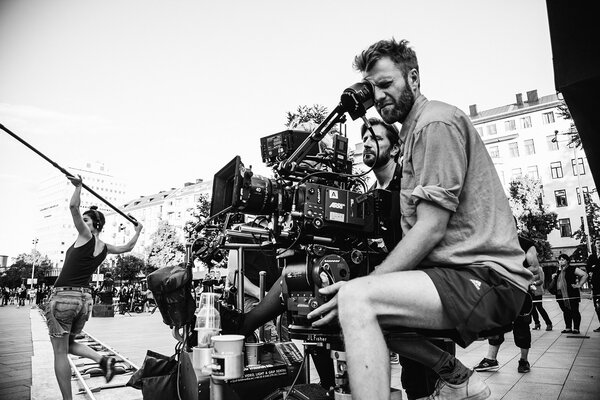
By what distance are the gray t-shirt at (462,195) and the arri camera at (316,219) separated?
1.10ft

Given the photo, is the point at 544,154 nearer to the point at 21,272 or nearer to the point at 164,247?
the point at 164,247

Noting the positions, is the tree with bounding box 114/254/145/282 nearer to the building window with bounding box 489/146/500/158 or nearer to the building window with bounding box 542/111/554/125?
the building window with bounding box 489/146/500/158

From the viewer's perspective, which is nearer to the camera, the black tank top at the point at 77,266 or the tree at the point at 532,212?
the black tank top at the point at 77,266

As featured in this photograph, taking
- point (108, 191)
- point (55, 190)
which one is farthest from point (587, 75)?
point (108, 191)

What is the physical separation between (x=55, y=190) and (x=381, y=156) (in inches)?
4297

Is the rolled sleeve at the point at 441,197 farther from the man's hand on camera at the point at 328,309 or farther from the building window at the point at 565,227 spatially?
the building window at the point at 565,227

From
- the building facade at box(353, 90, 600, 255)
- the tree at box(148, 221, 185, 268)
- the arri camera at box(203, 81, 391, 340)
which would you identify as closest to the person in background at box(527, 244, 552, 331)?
the arri camera at box(203, 81, 391, 340)

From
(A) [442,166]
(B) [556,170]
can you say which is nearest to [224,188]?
(A) [442,166]

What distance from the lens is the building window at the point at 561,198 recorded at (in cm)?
3544

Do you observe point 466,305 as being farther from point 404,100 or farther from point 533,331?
point 533,331

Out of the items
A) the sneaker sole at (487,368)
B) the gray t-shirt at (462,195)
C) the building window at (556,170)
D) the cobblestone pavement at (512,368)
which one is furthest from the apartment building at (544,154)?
the gray t-shirt at (462,195)

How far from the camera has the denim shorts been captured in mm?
3346

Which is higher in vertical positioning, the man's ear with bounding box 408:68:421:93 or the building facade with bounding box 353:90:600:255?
the building facade with bounding box 353:90:600:255

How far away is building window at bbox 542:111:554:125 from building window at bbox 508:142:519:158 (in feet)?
10.8
